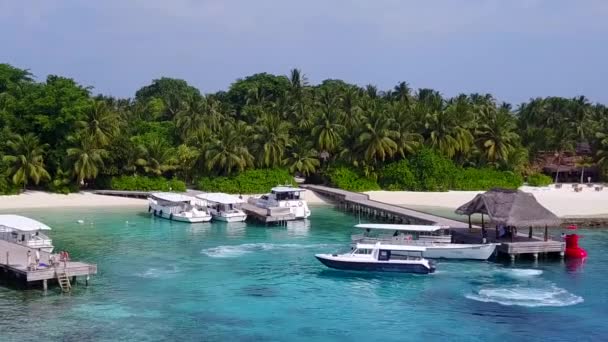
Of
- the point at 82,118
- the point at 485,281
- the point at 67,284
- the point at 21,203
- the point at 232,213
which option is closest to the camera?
the point at 67,284

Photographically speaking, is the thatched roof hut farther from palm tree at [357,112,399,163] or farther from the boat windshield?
palm tree at [357,112,399,163]

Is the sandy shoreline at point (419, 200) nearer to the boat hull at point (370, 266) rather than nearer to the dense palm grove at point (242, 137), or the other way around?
the dense palm grove at point (242, 137)

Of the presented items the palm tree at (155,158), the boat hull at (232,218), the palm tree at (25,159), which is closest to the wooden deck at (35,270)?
the boat hull at (232,218)

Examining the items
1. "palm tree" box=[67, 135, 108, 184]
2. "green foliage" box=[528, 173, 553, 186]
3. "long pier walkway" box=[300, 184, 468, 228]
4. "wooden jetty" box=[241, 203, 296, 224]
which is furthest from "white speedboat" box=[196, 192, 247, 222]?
"green foliage" box=[528, 173, 553, 186]

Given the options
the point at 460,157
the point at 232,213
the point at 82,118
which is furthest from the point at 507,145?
the point at 82,118

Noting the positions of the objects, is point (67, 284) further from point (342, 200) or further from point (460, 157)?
point (460, 157)

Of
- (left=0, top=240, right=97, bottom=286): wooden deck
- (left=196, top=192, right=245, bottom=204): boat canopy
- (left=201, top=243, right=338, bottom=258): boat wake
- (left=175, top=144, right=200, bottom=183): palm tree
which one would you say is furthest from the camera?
(left=175, top=144, right=200, bottom=183): palm tree
